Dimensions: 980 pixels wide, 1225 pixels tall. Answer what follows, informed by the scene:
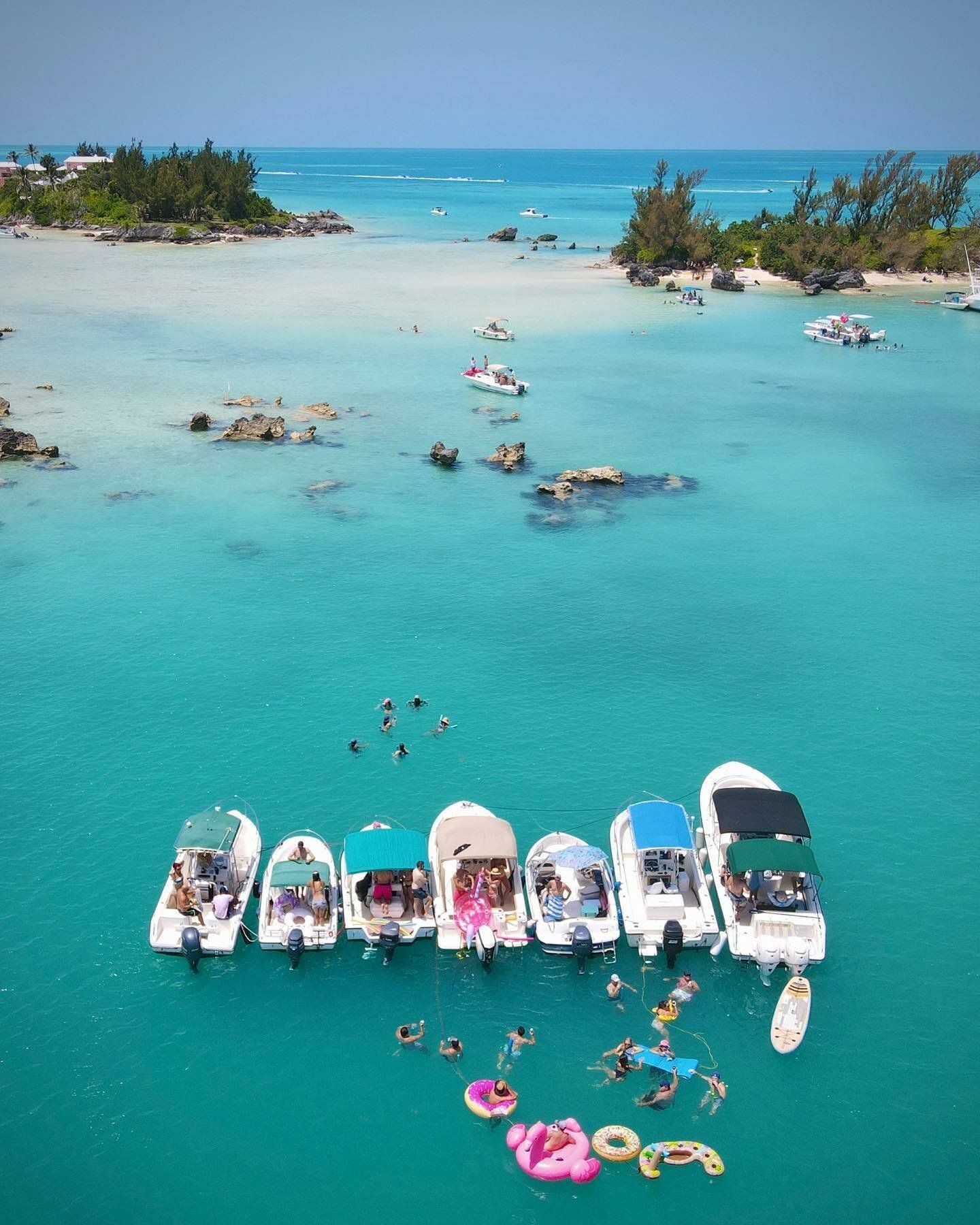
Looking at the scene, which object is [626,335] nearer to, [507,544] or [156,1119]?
[507,544]

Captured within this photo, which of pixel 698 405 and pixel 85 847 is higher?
pixel 698 405

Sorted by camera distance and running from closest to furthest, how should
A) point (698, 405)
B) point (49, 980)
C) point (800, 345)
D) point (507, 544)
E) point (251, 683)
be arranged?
point (49, 980) → point (251, 683) → point (507, 544) → point (698, 405) → point (800, 345)

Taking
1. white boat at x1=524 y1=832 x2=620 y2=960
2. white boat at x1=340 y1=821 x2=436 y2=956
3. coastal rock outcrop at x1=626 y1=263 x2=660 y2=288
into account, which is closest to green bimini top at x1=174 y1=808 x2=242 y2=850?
white boat at x1=340 y1=821 x2=436 y2=956

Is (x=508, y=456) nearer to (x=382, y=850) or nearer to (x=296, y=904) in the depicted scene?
(x=382, y=850)

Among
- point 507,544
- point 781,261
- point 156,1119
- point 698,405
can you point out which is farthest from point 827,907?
point 781,261

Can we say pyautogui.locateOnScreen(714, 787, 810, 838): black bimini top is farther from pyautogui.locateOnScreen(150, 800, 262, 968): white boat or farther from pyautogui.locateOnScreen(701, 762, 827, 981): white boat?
pyautogui.locateOnScreen(150, 800, 262, 968): white boat

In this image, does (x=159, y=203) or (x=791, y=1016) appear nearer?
(x=791, y=1016)

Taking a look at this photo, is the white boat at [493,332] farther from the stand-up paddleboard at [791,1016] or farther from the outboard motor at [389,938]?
the stand-up paddleboard at [791,1016]

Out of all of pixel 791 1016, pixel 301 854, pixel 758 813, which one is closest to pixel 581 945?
pixel 791 1016
